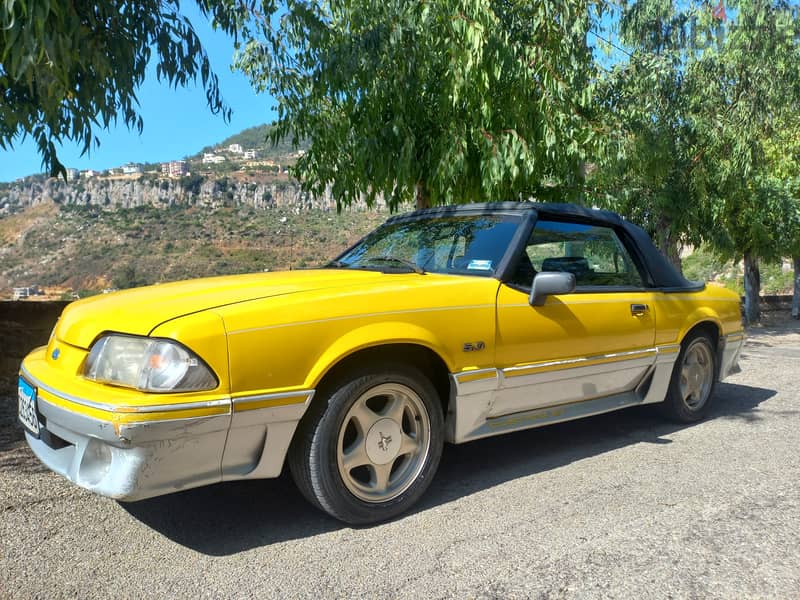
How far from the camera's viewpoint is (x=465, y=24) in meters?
6.81

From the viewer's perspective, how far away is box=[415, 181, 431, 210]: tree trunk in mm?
8295

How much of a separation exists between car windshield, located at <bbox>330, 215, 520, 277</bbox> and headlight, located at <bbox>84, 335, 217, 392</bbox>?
1518 millimetres

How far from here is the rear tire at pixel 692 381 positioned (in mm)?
4859

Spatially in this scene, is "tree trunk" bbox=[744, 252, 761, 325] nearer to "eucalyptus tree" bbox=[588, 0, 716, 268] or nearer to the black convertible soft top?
"eucalyptus tree" bbox=[588, 0, 716, 268]

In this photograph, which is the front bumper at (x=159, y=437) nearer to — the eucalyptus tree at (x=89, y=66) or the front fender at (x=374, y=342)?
the front fender at (x=374, y=342)

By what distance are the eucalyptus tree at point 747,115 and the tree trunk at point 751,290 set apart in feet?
4.29

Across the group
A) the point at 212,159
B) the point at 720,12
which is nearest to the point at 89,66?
the point at 720,12

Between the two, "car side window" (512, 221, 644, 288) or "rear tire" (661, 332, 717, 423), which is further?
"rear tire" (661, 332, 717, 423)

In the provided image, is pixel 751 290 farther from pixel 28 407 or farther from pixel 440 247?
pixel 28 407

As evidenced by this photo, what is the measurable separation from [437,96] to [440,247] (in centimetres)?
456

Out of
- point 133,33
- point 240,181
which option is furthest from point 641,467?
point 240,181

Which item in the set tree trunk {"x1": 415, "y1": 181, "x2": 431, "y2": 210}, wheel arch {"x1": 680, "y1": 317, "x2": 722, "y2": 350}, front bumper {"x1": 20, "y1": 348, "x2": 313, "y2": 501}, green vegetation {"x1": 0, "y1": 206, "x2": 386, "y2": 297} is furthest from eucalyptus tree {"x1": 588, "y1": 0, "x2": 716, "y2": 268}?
green vegetation {"x1": 0, "y1": 206, "x2": 386, "y2": 297}

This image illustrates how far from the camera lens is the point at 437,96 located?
8.12m

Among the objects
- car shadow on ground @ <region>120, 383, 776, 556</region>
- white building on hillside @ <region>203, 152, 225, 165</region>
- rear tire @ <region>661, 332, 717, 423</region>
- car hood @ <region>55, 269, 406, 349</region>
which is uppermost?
white building on hillside @ <region>203, 152, 225, 165</region>
